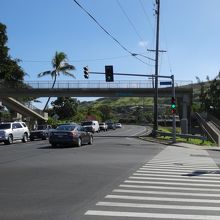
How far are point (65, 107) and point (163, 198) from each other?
86.8 m

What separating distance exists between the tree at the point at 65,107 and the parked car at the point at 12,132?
56412 millimetres

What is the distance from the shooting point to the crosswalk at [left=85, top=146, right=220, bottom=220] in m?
9.05

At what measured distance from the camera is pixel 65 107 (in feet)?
318

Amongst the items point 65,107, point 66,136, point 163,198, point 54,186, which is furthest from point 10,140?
point 65,107

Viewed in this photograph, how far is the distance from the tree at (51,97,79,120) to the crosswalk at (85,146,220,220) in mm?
81208

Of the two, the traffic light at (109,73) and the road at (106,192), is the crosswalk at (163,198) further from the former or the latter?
the traffic light at (109,73)

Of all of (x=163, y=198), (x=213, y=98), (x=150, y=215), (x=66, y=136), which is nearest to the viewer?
(x=150, y=215)

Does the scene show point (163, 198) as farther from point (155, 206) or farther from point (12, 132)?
point (12, 132)

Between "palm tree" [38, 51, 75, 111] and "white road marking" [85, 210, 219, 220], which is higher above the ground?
"palm tree" [38, 51, 75, 111]

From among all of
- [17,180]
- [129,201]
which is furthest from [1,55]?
[129,201]

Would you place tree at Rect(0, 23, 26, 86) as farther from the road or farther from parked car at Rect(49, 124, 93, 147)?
the road

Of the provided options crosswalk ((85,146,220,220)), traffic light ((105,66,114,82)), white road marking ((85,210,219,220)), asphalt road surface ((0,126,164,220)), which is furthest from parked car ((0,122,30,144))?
white road marking ((85,210,219,220))

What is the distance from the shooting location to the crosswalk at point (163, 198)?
9047mm

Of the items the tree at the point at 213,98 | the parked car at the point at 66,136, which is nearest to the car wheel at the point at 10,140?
the parked car at the point at 66,136
